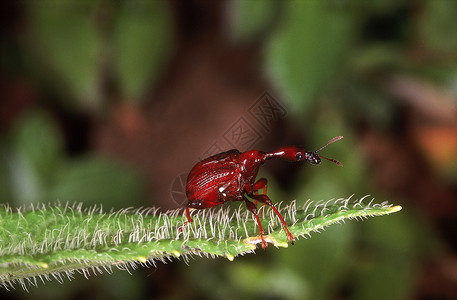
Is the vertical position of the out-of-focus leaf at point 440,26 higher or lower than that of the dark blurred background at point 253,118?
higher

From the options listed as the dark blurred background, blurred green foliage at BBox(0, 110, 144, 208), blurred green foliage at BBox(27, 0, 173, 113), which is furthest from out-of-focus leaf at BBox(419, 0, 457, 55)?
blurred green foliage at BBox(0, 110, 144, 208)

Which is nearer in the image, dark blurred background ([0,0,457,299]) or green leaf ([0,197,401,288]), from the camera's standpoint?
green leaf ([0,197,401,288])

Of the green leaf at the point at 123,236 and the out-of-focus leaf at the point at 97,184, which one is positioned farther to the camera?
the out-of-focus leaf at the point at 97,184

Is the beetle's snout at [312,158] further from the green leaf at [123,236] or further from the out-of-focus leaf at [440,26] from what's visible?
the out-of-focus leaf at [440,26]

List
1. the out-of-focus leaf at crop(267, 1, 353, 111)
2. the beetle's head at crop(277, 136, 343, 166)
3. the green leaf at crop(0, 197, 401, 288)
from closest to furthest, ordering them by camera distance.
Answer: the green leaf at crop(0, 197, 401, 288) < the beetle's head at crop(277, 136, 343, 166) < the out-of-focus leaf at crop(267, 1, 353, 111)

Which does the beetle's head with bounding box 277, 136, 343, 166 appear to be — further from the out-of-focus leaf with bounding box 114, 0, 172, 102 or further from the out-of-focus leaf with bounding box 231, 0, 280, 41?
the out-of-focus leaf with bounding box 114, 0, 172, 102

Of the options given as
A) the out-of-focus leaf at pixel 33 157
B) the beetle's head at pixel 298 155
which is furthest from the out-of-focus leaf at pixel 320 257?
the out-of-focus leaf at pixel 33 157
